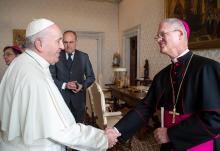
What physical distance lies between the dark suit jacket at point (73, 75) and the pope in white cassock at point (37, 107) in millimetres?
1329

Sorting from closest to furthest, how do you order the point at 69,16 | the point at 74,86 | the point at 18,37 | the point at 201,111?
the point at 201,111 → the point at 74,86 → the point at 18,37 → the point at 69,16

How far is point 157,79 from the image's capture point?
6.00 ft

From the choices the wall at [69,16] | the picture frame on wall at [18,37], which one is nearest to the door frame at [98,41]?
the wall at [69,16]

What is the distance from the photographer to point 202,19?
2.97 m

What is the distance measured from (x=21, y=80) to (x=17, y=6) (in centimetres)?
538

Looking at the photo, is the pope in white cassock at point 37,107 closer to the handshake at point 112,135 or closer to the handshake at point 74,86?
the handshake at point 112,135

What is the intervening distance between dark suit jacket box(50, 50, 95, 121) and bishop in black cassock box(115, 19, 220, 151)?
53.4 inches

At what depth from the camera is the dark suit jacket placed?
2793mm

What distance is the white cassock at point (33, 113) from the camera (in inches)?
49.7

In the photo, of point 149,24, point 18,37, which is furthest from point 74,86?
point 18,37

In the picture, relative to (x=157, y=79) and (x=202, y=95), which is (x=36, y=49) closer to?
(x=157, y=79)

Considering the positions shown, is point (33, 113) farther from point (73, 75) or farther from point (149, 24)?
point (149, 24)

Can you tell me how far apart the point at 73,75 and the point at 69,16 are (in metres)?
3.92

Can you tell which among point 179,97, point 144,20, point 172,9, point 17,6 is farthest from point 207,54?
point 17,6
